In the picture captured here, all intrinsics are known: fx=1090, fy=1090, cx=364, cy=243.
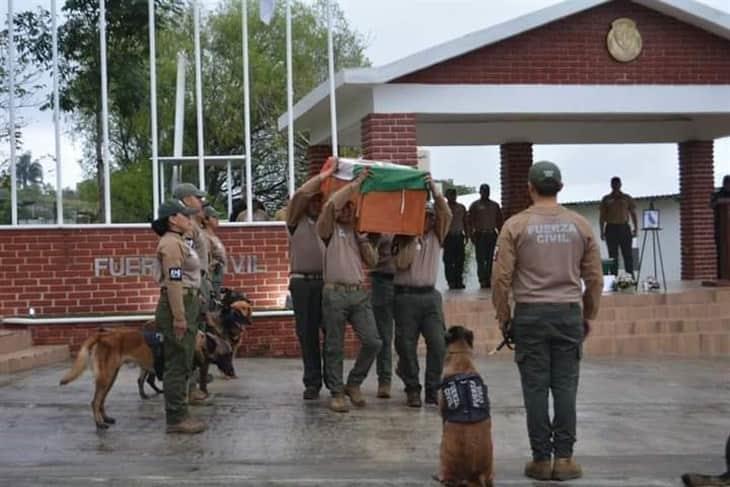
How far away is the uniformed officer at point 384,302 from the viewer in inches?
372

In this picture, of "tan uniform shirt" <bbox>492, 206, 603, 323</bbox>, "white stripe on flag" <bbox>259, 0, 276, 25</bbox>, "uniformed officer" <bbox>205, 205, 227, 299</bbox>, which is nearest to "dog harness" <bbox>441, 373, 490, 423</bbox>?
"tan uniform shirt" <bbox>492, 206, 603, 323</bbox>

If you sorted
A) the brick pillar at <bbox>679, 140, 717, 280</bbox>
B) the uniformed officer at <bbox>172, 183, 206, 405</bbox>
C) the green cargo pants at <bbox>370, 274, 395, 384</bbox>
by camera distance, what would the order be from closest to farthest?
the uniformed officer at <bbox>172, 183, 206, 405</bbox> < the green cargo pants at <bbox>370, 274, 395, 384</bbox> < the brick pillar at <bbox>679, 140, 717, 280</bbox>

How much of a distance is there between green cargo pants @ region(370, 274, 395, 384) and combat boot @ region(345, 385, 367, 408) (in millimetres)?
429

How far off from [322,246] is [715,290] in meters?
8.55

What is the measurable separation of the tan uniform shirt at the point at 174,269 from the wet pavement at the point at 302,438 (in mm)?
1001

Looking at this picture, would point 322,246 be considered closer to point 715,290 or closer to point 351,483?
point 351,483

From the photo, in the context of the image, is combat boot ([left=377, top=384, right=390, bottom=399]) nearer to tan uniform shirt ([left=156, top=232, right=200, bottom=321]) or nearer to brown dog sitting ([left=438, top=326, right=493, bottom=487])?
tan uniform shirt ([left=156, top=232, right=200, bottom=321])

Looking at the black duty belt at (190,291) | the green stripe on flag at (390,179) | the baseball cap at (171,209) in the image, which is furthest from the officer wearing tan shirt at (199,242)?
the green stripe on flag at (390,179)

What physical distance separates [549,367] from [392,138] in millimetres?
7311

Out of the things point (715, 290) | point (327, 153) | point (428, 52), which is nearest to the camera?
point (428, 52)

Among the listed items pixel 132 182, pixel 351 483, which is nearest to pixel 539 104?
pixel 351 483

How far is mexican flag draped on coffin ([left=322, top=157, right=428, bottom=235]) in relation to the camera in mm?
9125

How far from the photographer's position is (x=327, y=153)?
18500 mm

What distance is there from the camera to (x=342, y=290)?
9.06 meters
